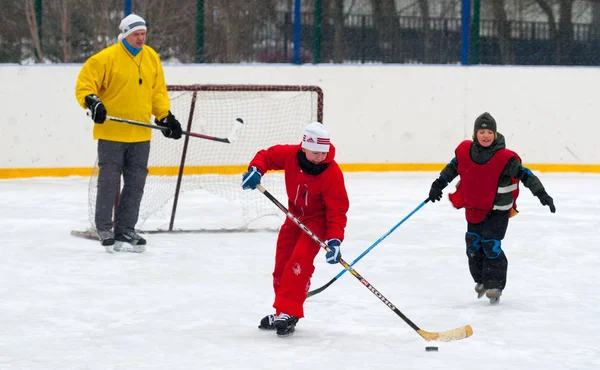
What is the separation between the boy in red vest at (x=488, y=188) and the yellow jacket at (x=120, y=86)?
207 centimetres

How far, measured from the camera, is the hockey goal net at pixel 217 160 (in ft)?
26.0

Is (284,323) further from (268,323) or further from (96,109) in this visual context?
(96,109)

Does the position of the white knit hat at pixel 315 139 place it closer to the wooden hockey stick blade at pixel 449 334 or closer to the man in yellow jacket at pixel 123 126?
the wooden hockey stick blade at pixel 449 334

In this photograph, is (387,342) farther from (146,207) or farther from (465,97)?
(465,97)

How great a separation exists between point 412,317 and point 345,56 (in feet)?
20.3

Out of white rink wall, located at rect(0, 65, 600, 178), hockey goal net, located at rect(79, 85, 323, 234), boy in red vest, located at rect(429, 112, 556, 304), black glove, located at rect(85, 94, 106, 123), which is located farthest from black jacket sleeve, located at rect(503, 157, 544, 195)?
white rink wall, located at rect(0, 65, 600, 178)

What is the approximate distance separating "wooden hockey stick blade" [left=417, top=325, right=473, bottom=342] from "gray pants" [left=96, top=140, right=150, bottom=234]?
2683 millimetres

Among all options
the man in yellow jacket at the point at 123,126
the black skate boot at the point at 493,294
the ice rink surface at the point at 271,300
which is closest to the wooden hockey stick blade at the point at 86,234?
the ice rink surface at the point at 271,300

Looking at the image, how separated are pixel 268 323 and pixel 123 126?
228 centimetres

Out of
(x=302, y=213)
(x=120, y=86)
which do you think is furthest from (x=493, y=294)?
(x=120, y=86)

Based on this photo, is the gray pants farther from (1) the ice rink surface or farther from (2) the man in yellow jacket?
(1) the ice rink surface

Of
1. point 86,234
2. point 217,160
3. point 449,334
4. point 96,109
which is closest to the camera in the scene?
point 449,334

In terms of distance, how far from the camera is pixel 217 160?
379 inches

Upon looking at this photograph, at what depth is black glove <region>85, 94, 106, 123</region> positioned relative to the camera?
6.26 metres
